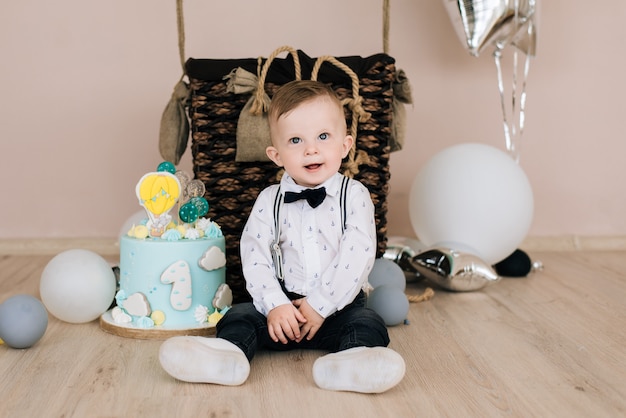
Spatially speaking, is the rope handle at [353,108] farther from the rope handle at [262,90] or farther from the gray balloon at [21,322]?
the gray balloon at [21,322]

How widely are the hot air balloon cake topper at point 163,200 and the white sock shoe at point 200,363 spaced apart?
363mm

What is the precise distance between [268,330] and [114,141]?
1239mm

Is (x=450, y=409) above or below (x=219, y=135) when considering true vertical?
below

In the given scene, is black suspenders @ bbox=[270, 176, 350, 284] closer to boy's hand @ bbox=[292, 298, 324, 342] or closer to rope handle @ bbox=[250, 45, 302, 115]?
boy's hand @ bbox=[292, 298, 324, 342]

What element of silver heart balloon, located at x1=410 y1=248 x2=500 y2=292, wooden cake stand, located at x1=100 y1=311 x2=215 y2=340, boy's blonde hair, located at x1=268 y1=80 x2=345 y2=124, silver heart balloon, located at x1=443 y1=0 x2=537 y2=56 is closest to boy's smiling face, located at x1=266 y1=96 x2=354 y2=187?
boy's blonde hair, located at x1=268 y1=80 x2=345 y2=124

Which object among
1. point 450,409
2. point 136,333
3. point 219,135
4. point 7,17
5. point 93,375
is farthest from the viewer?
point 7,17

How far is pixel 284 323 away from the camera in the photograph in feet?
4.17

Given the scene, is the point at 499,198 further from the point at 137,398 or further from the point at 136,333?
the point at 137,398

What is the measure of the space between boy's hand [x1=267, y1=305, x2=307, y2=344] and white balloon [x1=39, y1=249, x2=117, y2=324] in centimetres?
39

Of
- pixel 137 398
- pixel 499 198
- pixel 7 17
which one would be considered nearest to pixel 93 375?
pixel 137 398

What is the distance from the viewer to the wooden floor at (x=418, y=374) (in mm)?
1062

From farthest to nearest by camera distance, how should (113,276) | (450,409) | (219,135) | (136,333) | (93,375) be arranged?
(219,135) → (113,276) → (136,333) → (93,375) → (450,409)

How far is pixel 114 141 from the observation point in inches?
92.1

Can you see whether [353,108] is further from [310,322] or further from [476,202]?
[310,322]
